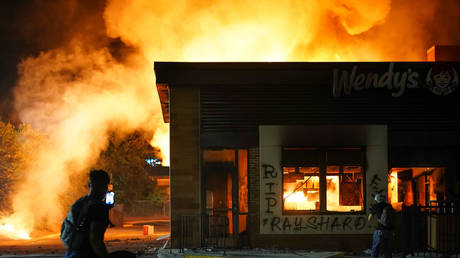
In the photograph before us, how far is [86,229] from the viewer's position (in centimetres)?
517

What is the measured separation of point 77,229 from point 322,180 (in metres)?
11.2

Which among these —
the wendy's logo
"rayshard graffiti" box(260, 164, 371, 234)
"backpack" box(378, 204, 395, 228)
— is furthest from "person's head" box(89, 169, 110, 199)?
the wendy's logo

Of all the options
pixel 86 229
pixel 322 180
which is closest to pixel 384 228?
pixel 322 180

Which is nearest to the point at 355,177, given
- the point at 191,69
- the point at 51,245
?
the point at 191,69

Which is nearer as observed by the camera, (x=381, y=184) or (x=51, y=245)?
(x=381, y=184)

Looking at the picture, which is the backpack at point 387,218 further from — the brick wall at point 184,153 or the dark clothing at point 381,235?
the brick wall at point 184,153

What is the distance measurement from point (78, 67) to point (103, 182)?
2246 cm

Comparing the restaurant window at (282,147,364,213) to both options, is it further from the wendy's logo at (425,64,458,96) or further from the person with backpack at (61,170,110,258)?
the person with backpack at (61,170,110,258)

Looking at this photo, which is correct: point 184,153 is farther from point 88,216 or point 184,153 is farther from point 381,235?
point 88,216

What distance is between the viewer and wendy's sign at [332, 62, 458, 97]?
15688 millimetres

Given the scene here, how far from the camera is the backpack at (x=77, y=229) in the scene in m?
5.16

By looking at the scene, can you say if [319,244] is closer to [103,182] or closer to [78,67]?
[103,182]

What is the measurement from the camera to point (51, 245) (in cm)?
1844

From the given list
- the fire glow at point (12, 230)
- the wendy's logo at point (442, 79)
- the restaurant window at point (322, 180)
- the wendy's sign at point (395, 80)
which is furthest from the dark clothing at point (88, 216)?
the fire glow at point (12, 230)
